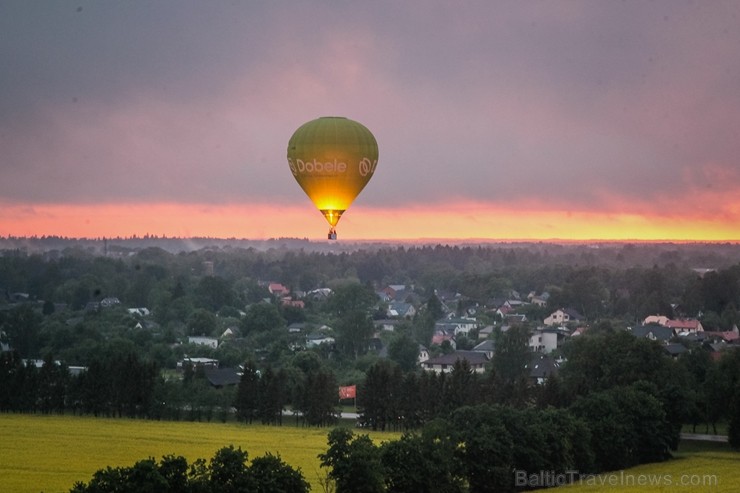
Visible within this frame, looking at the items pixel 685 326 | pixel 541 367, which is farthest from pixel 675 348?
pixel 685 326

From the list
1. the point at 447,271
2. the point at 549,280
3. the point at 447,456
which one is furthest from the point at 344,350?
the point at 447,271

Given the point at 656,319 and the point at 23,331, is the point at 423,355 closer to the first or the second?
the point at 23,331

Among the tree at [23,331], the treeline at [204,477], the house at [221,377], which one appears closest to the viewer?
the treeline at [204,477]

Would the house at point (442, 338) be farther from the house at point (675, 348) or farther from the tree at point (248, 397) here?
the tree at point (248, 397)

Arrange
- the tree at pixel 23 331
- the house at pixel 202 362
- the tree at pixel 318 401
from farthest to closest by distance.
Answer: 1. the tree at pixel 23 331
2. the house at pixel 202 362
3. the tree at pixel 318 401

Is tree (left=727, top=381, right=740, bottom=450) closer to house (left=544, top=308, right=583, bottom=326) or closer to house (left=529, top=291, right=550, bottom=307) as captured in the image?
house (left=544, top=308, right=583, bottom=326)

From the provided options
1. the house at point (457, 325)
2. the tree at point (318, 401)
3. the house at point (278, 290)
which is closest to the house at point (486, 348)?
the house at point (457, 325)
